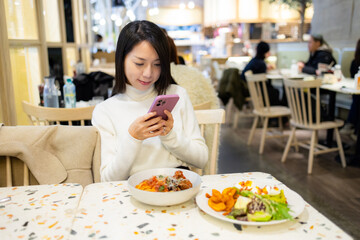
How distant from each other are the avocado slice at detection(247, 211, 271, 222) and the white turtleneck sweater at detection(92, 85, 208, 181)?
52 centimetres

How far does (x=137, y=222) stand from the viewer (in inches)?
34.3

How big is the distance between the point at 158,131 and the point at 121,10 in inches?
308

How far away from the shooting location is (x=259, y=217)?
82 centimetres

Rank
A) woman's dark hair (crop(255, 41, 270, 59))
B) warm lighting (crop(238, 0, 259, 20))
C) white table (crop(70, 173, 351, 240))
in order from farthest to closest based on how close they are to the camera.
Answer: warm lighting (crop(238, 0, 259, 20)) < woman's dark hair (crop(255, 41, 270, 59)) < white table (crop(70, 173, 351, 240))

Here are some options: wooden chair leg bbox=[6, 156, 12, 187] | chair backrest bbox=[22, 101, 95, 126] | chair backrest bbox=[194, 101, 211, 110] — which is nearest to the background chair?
wooden chair leg bbox=[6, 156, 12, 187]

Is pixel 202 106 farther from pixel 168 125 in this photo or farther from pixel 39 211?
pixel 39 211

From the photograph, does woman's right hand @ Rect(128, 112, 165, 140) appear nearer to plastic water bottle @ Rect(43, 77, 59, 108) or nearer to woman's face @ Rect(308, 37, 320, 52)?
plastic water bottle @ Rect(43, 77, 59, 108)

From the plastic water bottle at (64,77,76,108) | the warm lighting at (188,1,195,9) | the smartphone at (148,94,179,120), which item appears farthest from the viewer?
the warm lighting at (188,1,195,9)

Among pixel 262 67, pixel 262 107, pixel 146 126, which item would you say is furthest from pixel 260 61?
pixel 146 126

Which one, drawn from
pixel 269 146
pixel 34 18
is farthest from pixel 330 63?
pixel 34 18

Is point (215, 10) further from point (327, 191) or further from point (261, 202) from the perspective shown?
point (261, 202)

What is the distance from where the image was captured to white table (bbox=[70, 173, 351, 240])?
2.63 feet

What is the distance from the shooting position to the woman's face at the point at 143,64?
4.26 ft

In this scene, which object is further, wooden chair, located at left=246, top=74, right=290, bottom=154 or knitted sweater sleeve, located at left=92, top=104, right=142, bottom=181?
wooden chair, located at left=246, top=74, right=290, bottom=154
